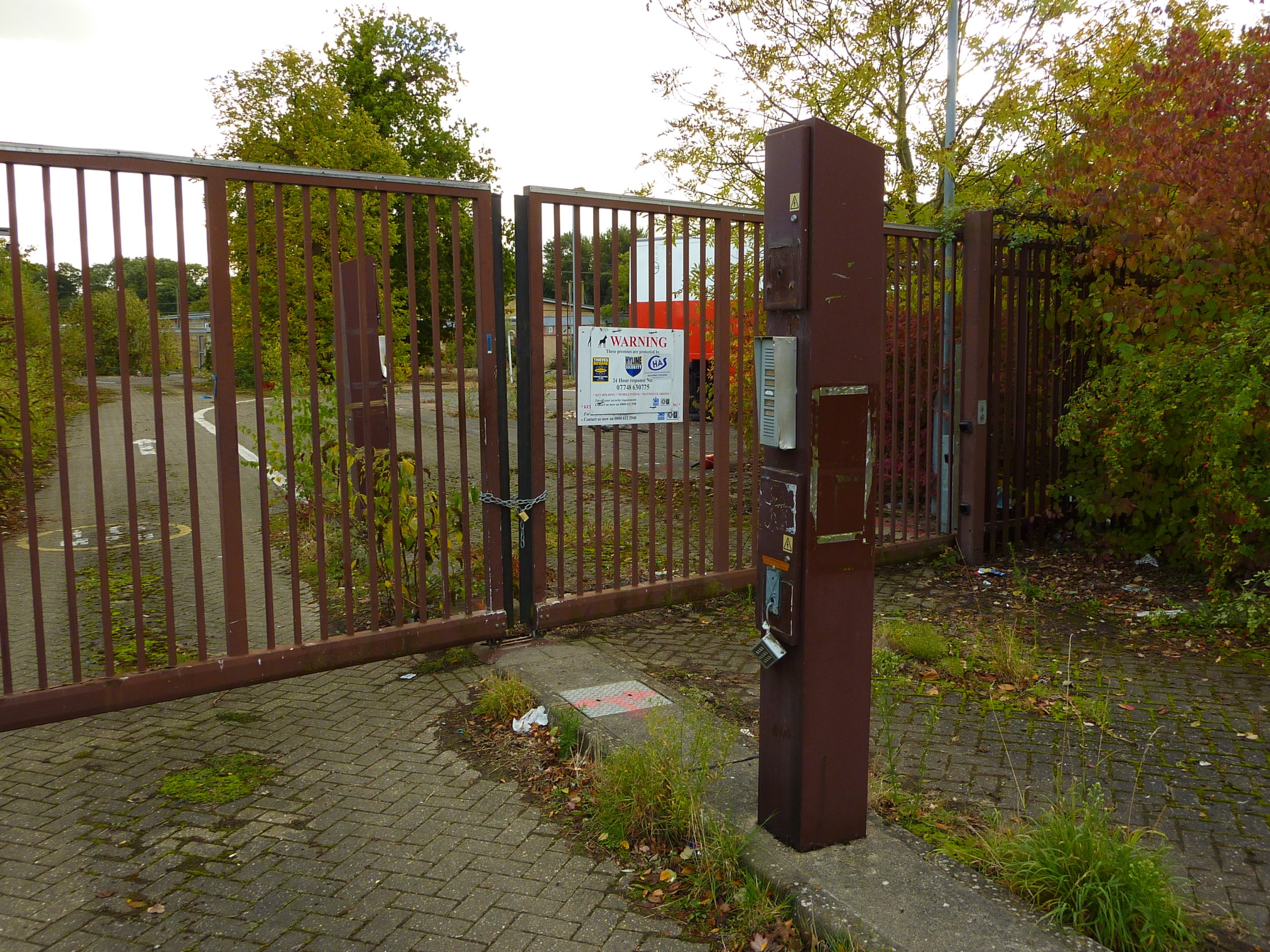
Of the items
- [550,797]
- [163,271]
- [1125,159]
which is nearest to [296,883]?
[550,797]

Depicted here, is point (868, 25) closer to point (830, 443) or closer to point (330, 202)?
point (330, 202)

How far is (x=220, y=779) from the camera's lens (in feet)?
13.4

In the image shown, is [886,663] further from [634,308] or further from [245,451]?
[245,451]

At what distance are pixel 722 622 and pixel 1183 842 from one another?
10.4ft

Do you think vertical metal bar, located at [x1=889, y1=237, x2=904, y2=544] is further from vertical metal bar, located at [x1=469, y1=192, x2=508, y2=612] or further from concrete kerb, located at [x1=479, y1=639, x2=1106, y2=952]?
concrete kerb, located at [x1=479, y1=639, x2=1106, y2=952]

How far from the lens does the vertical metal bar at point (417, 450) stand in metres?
5.02

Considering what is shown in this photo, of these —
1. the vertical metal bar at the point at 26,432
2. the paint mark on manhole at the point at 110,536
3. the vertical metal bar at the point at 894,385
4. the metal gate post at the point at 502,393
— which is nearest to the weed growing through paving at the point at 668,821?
the metal gate post at the point at 502,393

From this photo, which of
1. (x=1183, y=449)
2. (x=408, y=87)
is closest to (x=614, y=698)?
(x=1183, y=449)

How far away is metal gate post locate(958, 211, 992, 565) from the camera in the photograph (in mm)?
7332

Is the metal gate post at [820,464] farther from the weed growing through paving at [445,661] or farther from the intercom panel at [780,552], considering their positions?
the weed growing through paving at [445,661]

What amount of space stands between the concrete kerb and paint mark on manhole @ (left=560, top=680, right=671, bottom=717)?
0.83 m

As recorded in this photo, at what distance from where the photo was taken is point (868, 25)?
9750mm

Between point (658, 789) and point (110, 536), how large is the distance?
7676 millimetres

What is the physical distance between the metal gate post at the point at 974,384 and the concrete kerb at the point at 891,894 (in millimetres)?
4476
